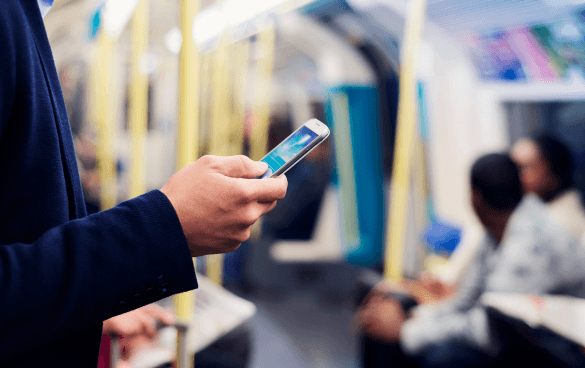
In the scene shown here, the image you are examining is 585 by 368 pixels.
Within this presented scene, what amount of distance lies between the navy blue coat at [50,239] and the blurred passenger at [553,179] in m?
1.91

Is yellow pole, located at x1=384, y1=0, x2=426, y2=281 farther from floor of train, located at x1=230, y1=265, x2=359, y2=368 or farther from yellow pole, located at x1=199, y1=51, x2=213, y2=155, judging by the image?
yellow pole, located at x1=199, y1=51, x2=213, y2=155

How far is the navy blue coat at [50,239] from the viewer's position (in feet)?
1.23

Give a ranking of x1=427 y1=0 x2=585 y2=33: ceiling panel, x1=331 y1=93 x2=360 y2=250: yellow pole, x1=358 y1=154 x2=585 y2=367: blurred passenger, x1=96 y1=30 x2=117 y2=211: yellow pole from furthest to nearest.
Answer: x1=331 y1=93 x2=360 y2=250: yellow pole, x1=96 y1=30 x2=117 y2=211: yellow pole, x1=427 y1=0 x2=585 y2=33: ceiling panel, x1=358 y1=154 x2=585 y2=367: blurred passenger

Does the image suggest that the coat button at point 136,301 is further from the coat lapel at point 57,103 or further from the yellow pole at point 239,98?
the yellow pole at point 239,98

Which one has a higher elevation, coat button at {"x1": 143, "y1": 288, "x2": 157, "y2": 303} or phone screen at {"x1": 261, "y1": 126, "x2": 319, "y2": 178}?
phone screen at {"x1": 261, "y1": 126, "x2": 319, "y2": 178}

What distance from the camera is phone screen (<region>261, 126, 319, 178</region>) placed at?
59 centimetres

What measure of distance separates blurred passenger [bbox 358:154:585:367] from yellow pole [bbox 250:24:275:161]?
2.08 metres

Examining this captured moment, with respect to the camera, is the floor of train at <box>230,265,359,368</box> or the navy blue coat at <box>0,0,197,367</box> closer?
the navy blue coat at <box>0,0,197,367</box>

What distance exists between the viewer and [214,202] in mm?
449

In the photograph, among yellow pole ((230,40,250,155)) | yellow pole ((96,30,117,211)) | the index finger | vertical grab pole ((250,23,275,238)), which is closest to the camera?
the index finger

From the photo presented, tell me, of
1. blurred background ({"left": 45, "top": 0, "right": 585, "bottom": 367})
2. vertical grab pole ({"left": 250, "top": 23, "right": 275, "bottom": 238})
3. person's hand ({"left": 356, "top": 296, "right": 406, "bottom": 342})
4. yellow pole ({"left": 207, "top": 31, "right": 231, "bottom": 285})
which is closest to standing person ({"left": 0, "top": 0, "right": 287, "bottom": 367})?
blurred background ({"left": 45, "top": 0, "right": 585, "bottom": 367})

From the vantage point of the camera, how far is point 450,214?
2963mm

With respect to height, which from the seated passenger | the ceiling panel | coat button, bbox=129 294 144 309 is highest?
the ceiling panel

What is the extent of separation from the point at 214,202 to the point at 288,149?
21 centimetres
